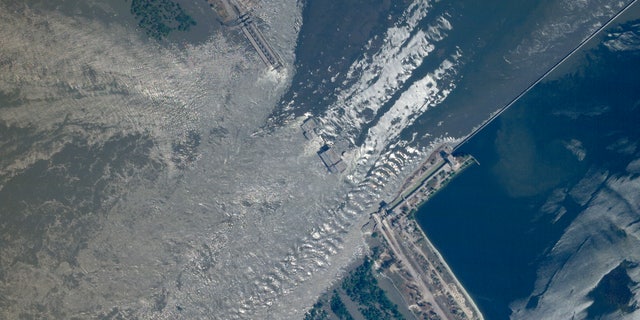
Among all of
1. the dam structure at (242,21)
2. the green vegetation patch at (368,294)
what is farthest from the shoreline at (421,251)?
the dam structure at (242,21)

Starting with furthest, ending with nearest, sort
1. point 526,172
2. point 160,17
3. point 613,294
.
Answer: point 526,172 → point 160,17 → point 613,294

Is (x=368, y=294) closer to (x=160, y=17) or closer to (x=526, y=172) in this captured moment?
(x=526, y=172)

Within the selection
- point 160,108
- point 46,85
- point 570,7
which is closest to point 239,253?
point 160,108

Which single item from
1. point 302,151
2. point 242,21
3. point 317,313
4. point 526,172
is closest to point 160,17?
point 242,21

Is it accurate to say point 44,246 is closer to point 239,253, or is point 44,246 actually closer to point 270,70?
point 239,253

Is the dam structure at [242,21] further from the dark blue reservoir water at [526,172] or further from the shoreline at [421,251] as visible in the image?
the dark blue reservoir water at [526,172]

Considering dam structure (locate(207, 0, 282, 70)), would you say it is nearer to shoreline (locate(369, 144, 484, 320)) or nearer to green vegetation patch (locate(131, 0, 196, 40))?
green vegetation patch (locate(131, 0, 196, 40))
